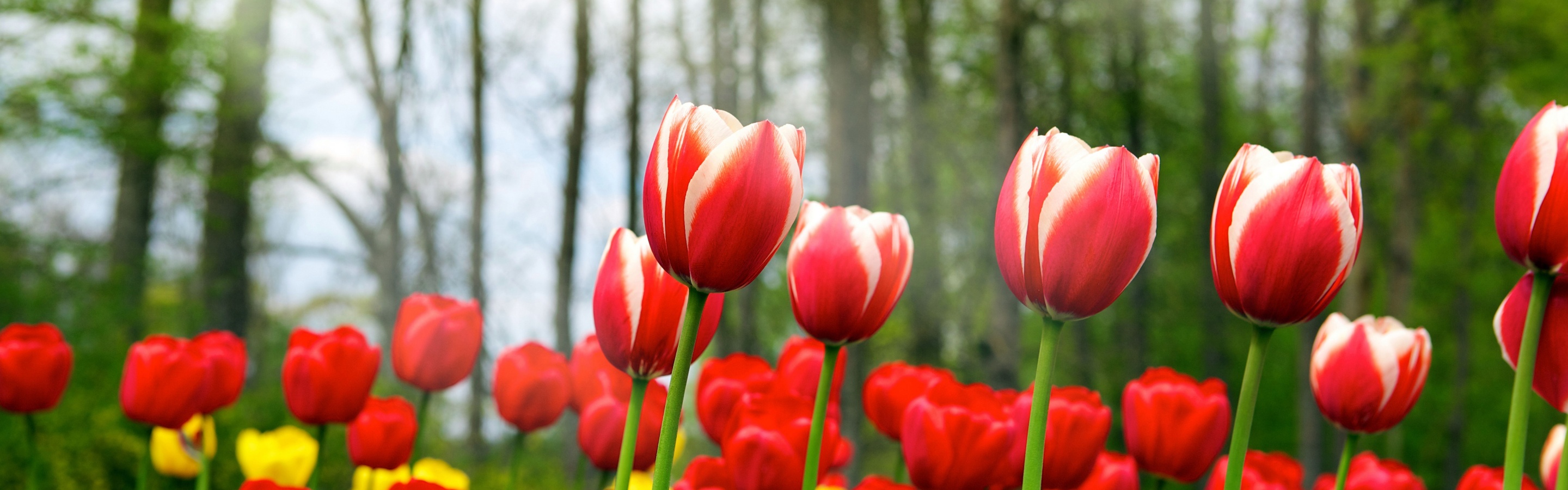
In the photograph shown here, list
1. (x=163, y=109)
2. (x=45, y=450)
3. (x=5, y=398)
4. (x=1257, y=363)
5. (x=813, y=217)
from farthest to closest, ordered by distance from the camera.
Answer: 1. (x=163, y=109)
2. (x=45, y=450)
3. (x=5, y=398)
4. (x=813, y=217)
5. (x=1257, y=363)

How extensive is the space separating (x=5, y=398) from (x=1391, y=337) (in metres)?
1.87

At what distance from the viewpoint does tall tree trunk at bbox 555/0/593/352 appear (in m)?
7.28

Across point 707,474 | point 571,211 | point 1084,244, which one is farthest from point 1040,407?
point 571,211

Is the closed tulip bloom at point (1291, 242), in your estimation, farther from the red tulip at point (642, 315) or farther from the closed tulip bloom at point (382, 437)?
the closed tulip bloom at point (382, 437)

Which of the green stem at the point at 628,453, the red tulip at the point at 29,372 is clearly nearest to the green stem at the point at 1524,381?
the green stem at the point at 628,453

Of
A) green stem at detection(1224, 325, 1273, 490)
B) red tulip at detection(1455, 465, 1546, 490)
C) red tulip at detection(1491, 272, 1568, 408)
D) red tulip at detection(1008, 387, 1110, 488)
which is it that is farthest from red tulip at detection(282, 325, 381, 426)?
red tulip at detection(1455, 465, 1546, 490)

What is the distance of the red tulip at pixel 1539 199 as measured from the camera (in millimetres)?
803

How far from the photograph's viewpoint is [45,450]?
376 centimetres

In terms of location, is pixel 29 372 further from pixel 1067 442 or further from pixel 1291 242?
pixel 1291 242

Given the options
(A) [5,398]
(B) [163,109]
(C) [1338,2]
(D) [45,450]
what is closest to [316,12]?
(B) [163,109]

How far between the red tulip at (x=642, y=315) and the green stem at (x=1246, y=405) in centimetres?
44

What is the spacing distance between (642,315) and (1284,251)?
545 millimetres

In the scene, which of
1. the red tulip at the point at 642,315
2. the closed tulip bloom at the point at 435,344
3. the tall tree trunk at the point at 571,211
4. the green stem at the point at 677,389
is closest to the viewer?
the green stem at the point at 677,389

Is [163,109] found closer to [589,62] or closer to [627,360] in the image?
[589,62]
